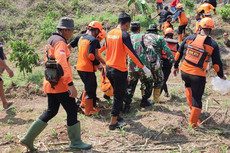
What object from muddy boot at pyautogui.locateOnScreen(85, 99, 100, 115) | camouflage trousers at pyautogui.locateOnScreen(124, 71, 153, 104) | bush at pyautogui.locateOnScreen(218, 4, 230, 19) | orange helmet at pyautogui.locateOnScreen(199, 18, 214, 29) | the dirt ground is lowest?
the dirt ground

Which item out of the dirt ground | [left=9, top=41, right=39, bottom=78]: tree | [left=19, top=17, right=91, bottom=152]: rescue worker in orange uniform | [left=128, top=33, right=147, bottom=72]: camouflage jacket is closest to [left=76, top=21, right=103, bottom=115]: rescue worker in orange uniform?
the dirt ground

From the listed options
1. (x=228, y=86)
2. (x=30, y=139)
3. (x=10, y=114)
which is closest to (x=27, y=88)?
(x=10, y=114)

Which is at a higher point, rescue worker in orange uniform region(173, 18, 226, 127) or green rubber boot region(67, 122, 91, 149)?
rescue worker in orange uniform region(173, 18, 226, 127)

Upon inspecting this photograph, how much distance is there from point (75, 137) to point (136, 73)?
6.82 feet

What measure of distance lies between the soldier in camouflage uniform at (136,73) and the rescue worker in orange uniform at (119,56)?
91 cm

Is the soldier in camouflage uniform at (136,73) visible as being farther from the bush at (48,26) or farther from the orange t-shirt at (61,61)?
the bush at (48,26)

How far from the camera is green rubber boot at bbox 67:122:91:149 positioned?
11.8ft

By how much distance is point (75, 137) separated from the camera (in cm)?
362

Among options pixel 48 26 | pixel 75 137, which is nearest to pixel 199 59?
pixel 75 137

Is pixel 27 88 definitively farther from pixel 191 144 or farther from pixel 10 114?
pixel 191 144

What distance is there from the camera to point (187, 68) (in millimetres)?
4250

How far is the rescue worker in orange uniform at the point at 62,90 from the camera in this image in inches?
126

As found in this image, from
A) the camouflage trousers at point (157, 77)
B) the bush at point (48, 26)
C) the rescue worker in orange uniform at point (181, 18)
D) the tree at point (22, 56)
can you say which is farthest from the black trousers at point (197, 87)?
the bush at point (48, 26)

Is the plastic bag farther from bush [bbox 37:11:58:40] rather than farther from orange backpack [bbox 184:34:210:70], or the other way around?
bush [bbox 37:11:58:40]
